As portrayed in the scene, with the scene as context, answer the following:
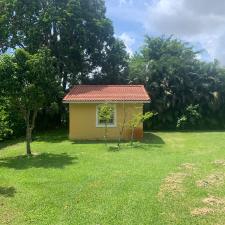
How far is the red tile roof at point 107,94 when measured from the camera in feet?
78.0

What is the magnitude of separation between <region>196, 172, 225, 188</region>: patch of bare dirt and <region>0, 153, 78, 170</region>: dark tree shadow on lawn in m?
5.26

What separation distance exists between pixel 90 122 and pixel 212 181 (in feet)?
41.8

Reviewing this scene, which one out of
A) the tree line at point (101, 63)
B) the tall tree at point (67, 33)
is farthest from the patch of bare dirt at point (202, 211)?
the tall tree at point (67, 33)

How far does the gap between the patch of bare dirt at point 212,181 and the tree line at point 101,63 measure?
55.9 feet

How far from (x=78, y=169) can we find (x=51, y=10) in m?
19.0

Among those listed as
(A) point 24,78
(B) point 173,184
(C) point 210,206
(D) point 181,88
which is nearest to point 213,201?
(C) point 210,206

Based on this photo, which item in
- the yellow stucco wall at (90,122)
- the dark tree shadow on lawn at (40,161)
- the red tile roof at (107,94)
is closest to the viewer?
the dark tree shadow on lawn at (40,161)

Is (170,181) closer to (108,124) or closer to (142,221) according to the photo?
(142,221)

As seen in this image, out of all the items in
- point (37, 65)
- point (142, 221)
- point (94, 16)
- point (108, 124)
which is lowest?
point (142, 221)

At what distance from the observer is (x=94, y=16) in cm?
3209

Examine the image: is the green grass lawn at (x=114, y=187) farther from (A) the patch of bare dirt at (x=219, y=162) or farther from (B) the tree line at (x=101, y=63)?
(B) the tree line at (x=101, y=63)

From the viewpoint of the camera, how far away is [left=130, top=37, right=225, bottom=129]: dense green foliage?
3094 centimetres

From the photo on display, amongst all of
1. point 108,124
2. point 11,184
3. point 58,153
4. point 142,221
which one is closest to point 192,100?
point 108,124

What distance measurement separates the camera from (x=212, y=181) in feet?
40.4
